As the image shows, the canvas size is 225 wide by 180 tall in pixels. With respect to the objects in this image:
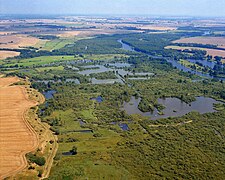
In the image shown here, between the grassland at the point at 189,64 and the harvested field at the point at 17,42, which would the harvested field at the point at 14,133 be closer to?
the grassland at the point at 189,64

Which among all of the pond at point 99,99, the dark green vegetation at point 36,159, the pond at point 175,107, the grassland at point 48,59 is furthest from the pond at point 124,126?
the grassland at point 48,59

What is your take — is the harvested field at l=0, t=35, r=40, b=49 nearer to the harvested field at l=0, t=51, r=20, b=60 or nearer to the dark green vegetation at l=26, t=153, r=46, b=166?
the harvested field at l=0, t=51, r=20, b=60

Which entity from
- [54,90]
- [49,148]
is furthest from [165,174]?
[54,90]

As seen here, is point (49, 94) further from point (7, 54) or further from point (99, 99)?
point (7, 54)

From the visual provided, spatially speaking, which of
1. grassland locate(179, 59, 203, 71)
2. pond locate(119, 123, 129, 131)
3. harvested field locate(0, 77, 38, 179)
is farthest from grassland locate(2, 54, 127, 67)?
pond locate(119, 123, 129, 131)

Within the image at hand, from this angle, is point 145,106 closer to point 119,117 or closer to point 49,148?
point 119,117

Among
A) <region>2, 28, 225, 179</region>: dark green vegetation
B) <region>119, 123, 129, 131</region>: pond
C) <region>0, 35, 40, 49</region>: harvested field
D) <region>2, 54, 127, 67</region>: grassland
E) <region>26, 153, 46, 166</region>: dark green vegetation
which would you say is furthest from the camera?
<region>0, 35, 40, 49</region>: harvested field

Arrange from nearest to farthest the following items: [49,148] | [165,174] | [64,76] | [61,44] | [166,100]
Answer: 1. [165,174]
2. [49,148]
3. [166,100]
4. [64,76]
5. [61,44]
